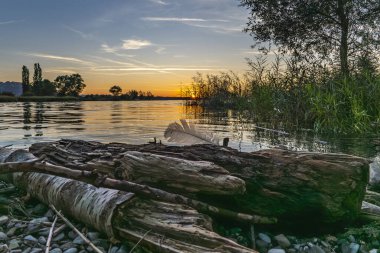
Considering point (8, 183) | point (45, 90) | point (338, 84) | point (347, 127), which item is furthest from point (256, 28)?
point (45, 90)

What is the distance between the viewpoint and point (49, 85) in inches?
5236

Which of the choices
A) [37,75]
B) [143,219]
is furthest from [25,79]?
[143,219]

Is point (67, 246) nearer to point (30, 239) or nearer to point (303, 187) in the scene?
point (30, 239)

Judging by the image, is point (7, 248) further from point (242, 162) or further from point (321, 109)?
point (321, 109)

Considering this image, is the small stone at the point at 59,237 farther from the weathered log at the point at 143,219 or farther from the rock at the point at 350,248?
the rock at the point at 350,248

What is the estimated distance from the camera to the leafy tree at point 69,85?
145 m

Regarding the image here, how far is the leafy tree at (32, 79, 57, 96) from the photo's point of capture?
130 meters

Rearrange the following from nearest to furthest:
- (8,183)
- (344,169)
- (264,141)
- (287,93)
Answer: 1. (344,169)
2. (8,183)
3. (264,141)
4. (287,93)

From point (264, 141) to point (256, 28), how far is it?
50.3 feet

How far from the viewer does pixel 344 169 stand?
13.9 feet

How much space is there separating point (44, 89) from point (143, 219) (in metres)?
137

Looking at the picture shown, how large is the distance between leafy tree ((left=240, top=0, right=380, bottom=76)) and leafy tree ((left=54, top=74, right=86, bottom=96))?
425ft

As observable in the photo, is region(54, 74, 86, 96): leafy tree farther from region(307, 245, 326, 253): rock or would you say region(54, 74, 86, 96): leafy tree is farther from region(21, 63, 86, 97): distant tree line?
region(307, 245, 326, 253): rock

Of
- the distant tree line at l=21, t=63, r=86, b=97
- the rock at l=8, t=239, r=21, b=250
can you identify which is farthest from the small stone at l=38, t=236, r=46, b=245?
the distant tree line at l=21, t=63, r=86, b=97
